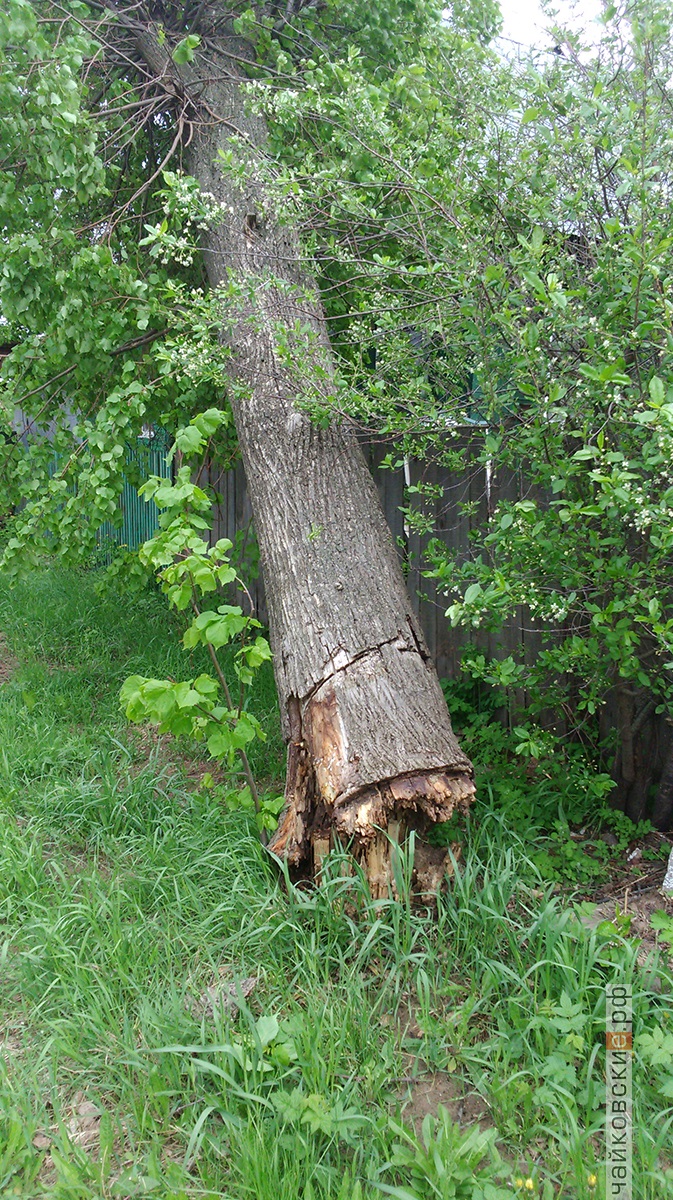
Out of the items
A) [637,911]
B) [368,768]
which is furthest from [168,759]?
[637,911]

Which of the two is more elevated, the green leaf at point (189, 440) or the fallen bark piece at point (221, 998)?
the green leaf at point (189, 440)

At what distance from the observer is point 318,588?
11.7 feet

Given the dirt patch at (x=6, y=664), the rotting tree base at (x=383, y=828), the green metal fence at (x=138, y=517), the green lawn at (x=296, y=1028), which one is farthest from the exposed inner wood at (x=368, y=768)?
the green metal fence at (x=138, y=517)

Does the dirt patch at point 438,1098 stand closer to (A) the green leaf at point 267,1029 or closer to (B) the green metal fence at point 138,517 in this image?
(A) the green leaf at point 267,1029

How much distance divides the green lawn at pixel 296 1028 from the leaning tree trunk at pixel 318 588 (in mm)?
287

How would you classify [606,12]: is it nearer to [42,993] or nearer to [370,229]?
[370,229]

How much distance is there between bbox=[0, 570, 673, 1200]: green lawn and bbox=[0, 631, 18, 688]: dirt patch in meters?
2.35

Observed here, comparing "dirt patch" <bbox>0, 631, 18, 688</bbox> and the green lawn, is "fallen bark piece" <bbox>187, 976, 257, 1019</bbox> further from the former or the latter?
"dirt patch" <bbox>0, 631, 18, 688</bbox>

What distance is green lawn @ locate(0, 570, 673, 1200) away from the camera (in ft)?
6.88

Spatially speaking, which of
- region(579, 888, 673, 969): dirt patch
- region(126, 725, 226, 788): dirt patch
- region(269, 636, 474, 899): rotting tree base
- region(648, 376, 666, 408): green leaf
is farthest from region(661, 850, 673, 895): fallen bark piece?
region(126, 725, 226, 788): dirt patch

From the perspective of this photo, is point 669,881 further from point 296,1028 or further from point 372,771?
point 296,1028

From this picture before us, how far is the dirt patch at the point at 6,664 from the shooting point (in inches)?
227

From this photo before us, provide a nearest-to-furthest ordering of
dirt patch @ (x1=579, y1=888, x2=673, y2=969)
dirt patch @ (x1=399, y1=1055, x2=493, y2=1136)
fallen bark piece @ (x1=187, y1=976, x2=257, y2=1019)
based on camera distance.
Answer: dirt patch @ (x1=399, y1=1055, x2=493, y2=1136), fallen bark piece @ (x1=187, y1=976, x2=257, y2=1019), dirt patch @ (x1=579, y1=888, x2=673, y2=969)

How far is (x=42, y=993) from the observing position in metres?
2.74
